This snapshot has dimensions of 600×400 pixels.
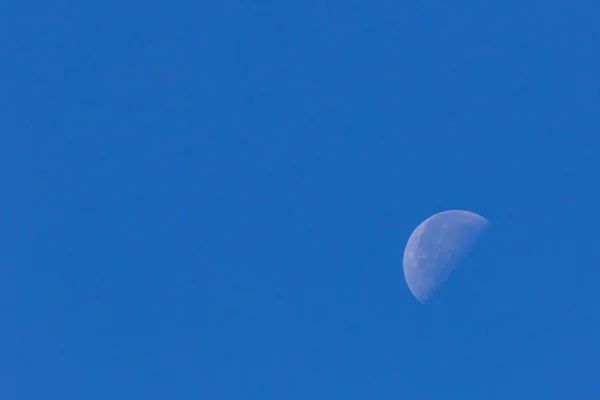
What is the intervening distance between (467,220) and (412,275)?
0.80 metres

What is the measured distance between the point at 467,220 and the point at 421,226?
453 millimetres

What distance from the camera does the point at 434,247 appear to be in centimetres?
666

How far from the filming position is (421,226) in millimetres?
6980

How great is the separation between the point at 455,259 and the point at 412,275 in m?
0.43

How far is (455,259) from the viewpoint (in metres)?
6.78

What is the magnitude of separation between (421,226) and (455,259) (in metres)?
0.46

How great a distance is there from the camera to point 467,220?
7.00 meters

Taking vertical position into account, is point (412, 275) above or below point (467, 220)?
below

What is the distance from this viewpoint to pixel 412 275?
22.2 ft

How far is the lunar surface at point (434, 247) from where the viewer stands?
21.9ft

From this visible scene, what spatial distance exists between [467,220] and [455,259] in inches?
17.8

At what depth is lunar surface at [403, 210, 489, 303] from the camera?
6.66m

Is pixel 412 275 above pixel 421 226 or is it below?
below
